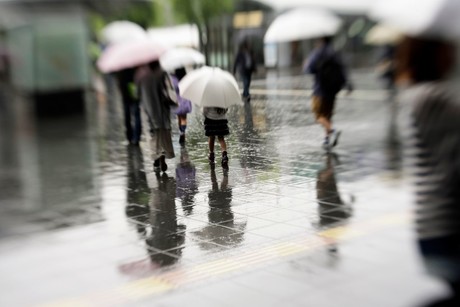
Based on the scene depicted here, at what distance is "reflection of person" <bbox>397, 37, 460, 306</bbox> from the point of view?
91.0 inches

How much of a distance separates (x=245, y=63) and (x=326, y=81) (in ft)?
11.4

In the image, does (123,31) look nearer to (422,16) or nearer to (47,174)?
(47,174)

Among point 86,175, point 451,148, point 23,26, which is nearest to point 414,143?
point 451,148

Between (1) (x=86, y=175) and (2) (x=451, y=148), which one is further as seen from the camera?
(1) (x=86, y=175)

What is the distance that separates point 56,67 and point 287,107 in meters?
10.1

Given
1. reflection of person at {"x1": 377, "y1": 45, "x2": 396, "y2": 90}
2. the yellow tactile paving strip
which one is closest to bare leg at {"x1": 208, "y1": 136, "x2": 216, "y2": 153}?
the yellow tactile paving strip

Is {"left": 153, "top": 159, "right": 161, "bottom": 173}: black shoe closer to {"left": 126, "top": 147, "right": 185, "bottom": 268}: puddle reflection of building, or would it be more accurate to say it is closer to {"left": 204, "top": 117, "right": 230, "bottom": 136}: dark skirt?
{"left": 126, "top": 147, "right": 185, "bottom": 268}: puddle reflection of building

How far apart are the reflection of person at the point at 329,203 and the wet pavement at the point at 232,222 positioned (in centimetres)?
1

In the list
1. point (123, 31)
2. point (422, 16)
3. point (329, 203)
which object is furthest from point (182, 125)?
point (422, 16)

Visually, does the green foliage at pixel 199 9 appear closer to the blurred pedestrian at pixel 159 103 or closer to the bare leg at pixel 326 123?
the blurred pedestrian at pixel 159 103

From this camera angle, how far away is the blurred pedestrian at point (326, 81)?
8039 millimetres

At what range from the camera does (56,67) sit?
56.0 feet

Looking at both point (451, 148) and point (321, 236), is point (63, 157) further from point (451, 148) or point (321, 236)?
point (451, 148)

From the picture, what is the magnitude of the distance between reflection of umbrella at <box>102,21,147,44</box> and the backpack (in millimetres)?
2326
